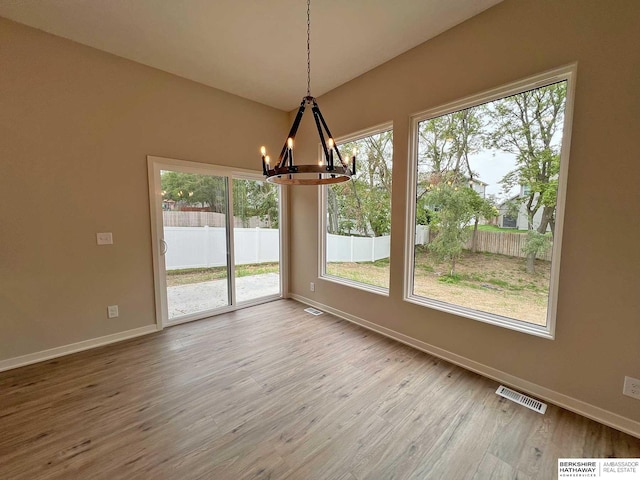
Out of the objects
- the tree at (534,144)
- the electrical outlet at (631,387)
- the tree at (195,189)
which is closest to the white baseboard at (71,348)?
the tree at (195,189)

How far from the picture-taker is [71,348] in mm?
2754

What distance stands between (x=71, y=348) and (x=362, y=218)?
3.73 metres

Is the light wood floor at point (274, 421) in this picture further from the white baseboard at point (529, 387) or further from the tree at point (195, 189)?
the tree at point (195, 189)

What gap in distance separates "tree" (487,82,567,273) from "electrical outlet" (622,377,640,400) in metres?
0.89

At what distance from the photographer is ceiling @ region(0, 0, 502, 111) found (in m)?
2.18

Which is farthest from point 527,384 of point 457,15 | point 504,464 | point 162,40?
point 162,40

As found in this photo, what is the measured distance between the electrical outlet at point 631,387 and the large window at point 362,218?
1997 mm

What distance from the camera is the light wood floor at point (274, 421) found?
4.91 ft

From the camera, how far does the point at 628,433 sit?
1728mm

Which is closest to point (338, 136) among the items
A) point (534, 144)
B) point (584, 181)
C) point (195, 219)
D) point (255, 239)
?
point (255, 239)

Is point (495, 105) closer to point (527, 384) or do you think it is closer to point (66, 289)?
point (527, 384)

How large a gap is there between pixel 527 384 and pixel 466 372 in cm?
46

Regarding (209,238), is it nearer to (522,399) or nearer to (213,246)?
(213,246)

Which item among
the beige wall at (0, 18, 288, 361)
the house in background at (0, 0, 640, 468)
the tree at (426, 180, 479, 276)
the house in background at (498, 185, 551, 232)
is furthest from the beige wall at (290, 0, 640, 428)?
the beige wall at (0, 18, 288, 361)
